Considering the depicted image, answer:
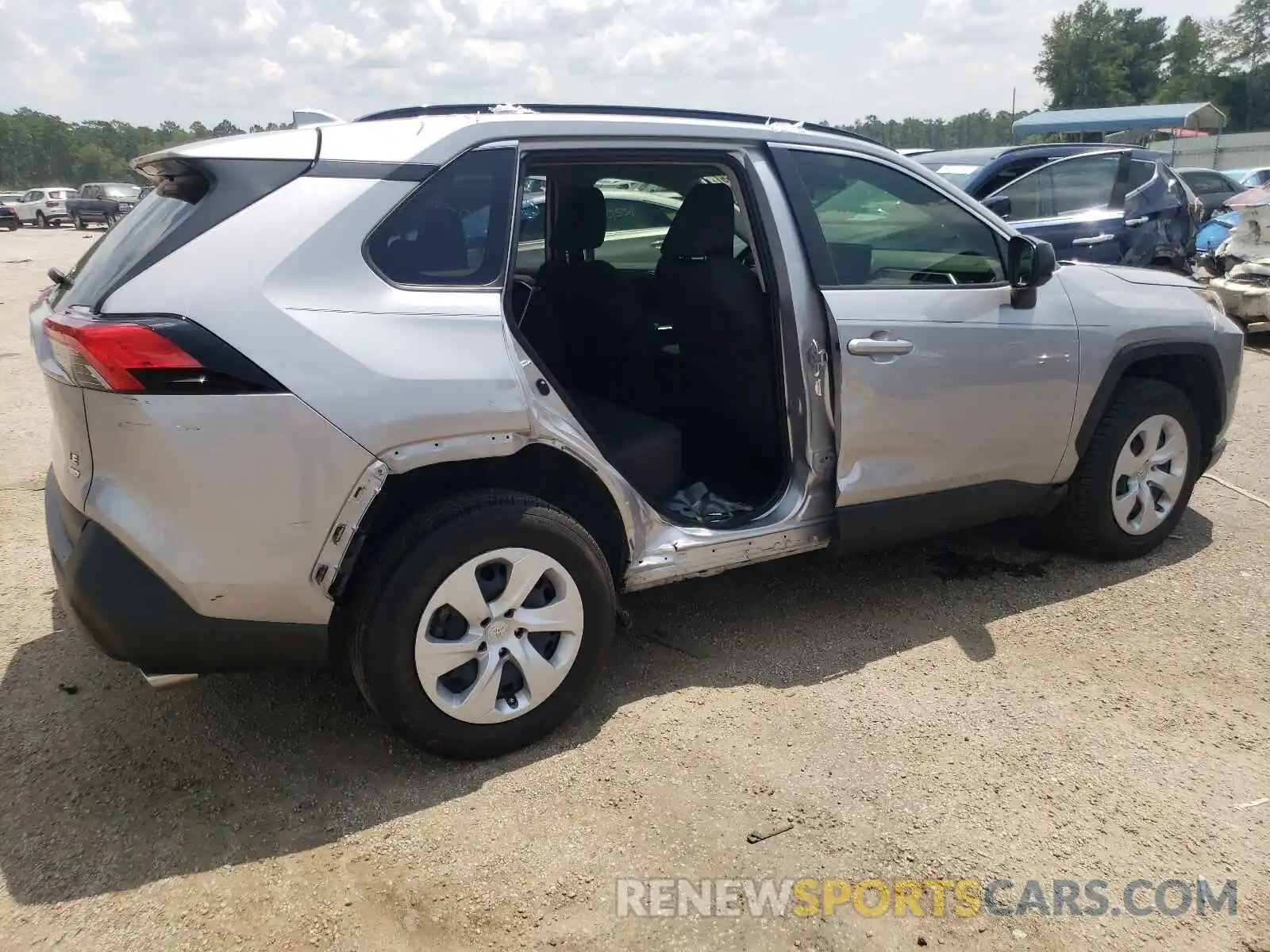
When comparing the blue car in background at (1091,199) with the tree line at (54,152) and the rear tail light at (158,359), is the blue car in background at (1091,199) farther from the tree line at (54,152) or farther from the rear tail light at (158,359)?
the tree line at (54,152)

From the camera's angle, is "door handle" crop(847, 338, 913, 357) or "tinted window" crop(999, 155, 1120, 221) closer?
"door handle" crop(847, 338, 913, 357)

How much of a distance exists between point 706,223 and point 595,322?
0.66m

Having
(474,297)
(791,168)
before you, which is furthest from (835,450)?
(474,297)

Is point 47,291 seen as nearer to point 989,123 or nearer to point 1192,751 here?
point 1192,751

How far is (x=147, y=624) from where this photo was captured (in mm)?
2393

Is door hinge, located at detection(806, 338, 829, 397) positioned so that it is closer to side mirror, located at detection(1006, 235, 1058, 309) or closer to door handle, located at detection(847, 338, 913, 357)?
door handle, located at detection(847, 338, 913, 357)

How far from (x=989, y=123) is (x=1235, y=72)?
20501 millimetres

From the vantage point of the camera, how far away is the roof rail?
114 inches

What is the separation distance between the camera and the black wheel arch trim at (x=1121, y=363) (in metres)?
3.94

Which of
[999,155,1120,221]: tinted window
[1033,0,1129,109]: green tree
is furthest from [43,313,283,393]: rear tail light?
[1033,0,1129,109]: green tree

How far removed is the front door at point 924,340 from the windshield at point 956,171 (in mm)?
5723

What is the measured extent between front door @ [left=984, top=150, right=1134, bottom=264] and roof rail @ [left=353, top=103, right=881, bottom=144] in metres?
5.79

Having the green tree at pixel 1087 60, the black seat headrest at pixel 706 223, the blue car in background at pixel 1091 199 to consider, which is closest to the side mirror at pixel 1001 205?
the blue car in background at pixel 1091 199

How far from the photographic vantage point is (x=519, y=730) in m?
2.85
